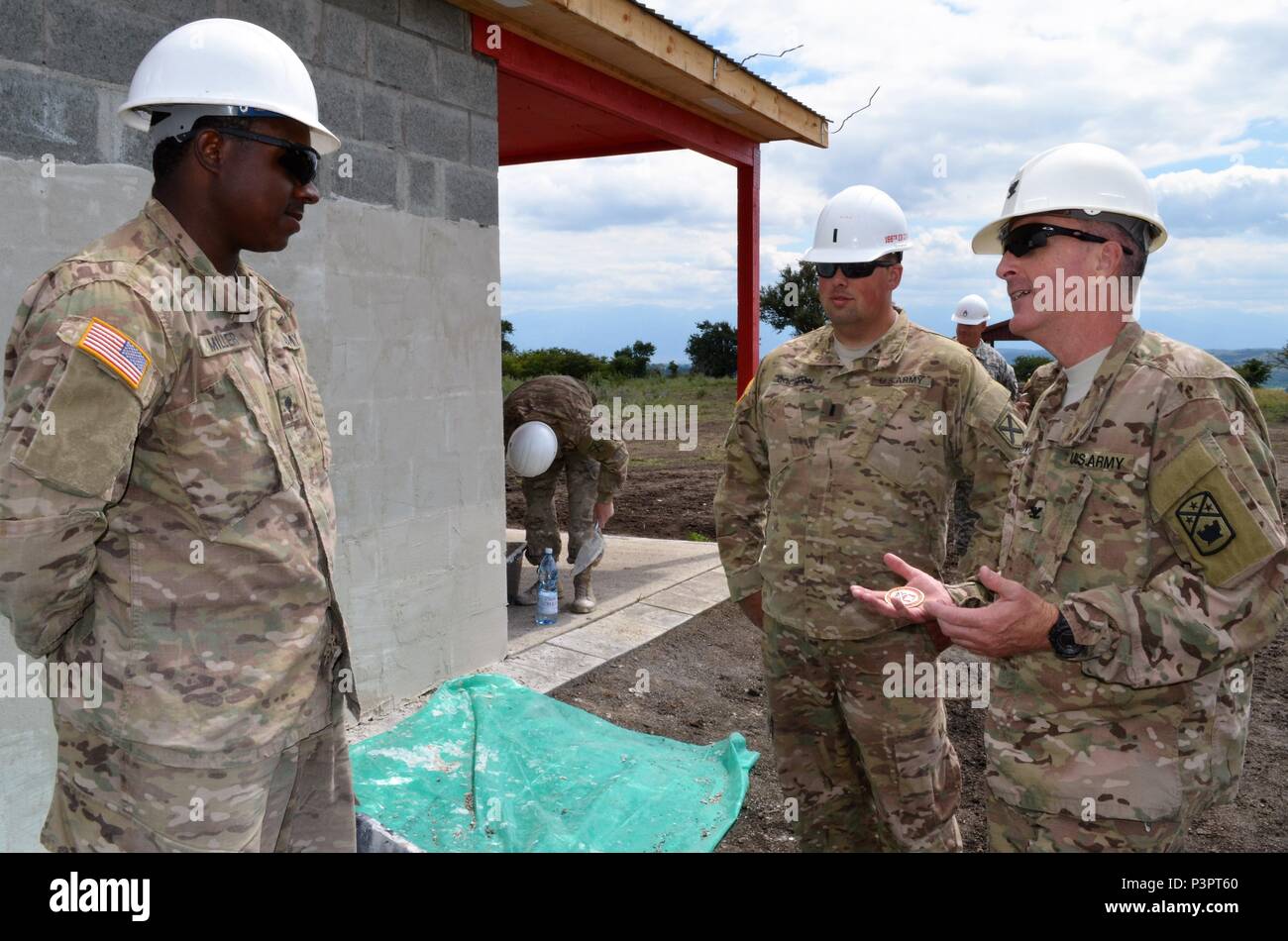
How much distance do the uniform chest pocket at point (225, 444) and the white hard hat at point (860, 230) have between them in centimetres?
185

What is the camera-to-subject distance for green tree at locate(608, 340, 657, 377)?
105ft

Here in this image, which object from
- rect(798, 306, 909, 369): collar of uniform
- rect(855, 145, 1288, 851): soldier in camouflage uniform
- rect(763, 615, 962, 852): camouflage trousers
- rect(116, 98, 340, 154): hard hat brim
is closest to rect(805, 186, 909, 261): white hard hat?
rect(798, 306, 909, 369): collar of uniform

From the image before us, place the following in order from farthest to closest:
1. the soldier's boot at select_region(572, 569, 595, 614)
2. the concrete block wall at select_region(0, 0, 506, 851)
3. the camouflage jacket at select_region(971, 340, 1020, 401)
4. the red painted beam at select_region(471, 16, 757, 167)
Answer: the camouflage jacket at select_region(971, 340, 1020, 401) < the soldier's boot at select_region(572, 569, 595, 614) < the red painted beam at select_region(471, 16, 757, 167) < the concrete block wall at select_region(0, 0, 506, 851)

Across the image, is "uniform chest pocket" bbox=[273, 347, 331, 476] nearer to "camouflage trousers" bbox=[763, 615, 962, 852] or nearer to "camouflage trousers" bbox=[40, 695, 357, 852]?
"camouflage trousers" bbox=[40, 695, 357, 852]

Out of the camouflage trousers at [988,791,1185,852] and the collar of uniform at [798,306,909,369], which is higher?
the collar of uniform at [798,306,909,369]

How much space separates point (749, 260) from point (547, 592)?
3.50 metres

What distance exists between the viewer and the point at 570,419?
257 inches

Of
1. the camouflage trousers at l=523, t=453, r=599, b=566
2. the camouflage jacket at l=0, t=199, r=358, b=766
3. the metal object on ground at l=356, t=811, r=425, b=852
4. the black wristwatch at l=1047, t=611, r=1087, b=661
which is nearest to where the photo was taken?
the camouflage jacket at l=0, t=199, r=358, b=766

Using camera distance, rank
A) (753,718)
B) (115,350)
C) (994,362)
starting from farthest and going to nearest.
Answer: (994,362) → (753,718) → (115,350)

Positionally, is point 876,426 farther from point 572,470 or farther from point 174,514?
point 572,470

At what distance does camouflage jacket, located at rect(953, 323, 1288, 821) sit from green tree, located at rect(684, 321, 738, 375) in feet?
107

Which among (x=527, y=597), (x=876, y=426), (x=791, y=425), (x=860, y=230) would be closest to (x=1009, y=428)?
(x=876, y=426)

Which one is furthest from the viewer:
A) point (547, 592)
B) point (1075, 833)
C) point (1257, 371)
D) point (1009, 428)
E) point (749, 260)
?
point (1257, 371)
